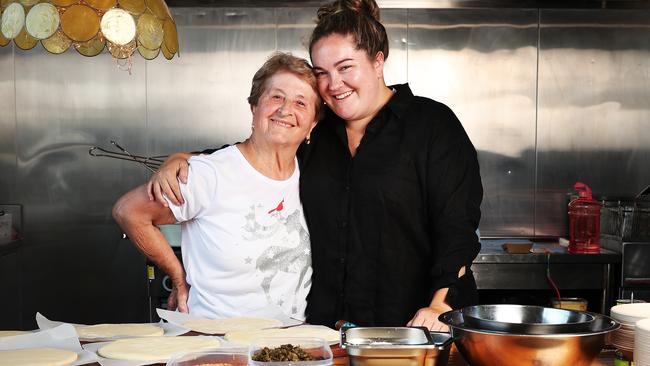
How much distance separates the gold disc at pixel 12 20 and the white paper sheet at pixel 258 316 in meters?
0.88

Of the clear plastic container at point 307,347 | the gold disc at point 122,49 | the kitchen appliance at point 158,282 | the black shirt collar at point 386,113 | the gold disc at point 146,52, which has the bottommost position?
the kitchen appliance at point 158,282

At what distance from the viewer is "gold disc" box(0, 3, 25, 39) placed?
221 centimetres

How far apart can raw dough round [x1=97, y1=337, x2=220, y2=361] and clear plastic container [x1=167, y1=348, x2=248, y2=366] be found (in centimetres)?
10

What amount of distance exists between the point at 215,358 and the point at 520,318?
64 centimetres

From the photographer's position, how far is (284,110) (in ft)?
7.58

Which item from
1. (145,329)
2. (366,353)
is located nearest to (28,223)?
(145,329)

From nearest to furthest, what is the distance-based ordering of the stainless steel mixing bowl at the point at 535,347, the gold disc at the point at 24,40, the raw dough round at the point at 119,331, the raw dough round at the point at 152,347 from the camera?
the stainless steel mixing bowl at the point at 535,347, the raw dough round at the point at 152,347, the raw dough round at the point at 119,331, the gold disc at the point at 24,40

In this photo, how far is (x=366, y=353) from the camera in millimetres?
1431

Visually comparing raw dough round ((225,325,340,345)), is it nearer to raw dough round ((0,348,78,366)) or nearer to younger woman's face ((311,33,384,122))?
raw dough round ((0,348,78,366))

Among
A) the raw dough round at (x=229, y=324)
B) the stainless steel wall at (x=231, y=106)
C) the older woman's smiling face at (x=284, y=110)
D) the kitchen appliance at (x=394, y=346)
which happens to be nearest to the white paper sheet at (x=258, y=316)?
the raw dough round at (x=229, y=324)

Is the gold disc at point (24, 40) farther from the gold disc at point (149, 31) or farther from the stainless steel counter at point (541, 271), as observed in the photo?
the stainless steel counter at point (541, 271)

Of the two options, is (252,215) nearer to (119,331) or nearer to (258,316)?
(258,316)

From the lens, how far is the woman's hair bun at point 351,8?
2.33 m

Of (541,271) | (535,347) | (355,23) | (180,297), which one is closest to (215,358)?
(535,347)
